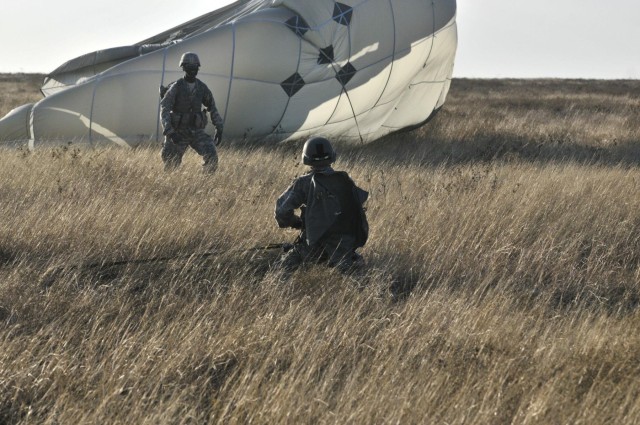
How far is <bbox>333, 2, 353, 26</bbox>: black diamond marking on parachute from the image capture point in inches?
543

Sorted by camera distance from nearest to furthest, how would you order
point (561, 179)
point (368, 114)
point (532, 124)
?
point (561, 179) < point (368, 114) < point (532, 124)

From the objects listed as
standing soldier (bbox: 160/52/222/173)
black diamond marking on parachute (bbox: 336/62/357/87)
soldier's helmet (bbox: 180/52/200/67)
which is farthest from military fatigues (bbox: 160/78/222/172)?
black diamond marking on parachute (bbox: 336/62/357/87)

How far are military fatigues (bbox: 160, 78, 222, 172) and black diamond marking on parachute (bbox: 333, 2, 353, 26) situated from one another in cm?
401

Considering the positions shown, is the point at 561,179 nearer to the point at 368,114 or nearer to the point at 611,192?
the point at 611,192

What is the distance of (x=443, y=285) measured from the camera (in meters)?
5.80

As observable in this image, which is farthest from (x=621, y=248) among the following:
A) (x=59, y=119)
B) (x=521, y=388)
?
(x=59, y=119)

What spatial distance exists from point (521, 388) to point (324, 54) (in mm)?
10421

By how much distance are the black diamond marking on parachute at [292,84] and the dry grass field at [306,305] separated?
4.24 m

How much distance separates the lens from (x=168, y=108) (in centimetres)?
1045

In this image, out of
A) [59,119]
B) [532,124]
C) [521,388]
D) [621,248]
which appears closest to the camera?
[521,388]

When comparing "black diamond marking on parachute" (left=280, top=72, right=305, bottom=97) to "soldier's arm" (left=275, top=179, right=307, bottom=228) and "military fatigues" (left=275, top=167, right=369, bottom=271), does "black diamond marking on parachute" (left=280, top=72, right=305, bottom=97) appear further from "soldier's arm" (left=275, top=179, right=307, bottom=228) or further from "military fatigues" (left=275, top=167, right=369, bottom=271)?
"soldier's arm" (left=275, top=179, right=307, bottom=228)

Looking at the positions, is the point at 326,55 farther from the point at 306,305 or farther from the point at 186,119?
the point at 306,305

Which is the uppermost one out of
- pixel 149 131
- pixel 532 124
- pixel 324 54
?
pixel 324 54

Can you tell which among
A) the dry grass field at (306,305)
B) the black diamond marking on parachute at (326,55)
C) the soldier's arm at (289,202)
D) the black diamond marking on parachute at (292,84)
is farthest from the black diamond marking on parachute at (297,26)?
the soldier's arm at (289,202)
